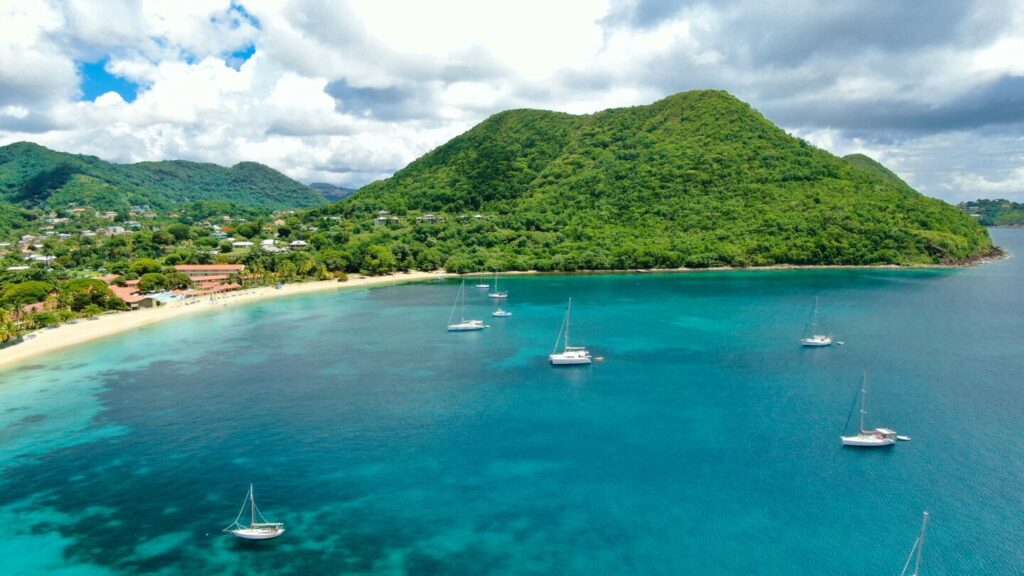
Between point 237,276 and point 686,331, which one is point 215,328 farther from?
point 686,331

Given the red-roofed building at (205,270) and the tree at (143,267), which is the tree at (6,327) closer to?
the tree at (143,267)

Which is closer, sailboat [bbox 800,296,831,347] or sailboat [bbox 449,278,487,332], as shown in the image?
sailboat [bbox 800,296,831,347]

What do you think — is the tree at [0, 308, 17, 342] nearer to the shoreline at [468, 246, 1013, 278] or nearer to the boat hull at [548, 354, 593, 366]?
Result: the boat hull at [548, 354, 593, 366]

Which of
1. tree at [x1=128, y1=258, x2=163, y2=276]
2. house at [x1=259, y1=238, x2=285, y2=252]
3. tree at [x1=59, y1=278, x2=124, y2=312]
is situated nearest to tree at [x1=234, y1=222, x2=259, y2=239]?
house at [x1=259, y1=238, x2=285, y2=252]

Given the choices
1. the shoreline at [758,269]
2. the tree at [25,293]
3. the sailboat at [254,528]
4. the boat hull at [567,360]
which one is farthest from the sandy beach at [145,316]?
the boat hull at [567,360]

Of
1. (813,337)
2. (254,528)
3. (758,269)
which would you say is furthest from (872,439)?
(758,269)

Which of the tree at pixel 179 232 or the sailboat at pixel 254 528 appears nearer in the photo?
the sailboat at pixel 254 528

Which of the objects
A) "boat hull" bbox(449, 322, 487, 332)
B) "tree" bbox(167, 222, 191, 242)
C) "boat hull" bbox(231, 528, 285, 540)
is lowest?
"boat hull" bbox(231, 528, 285, 540)
